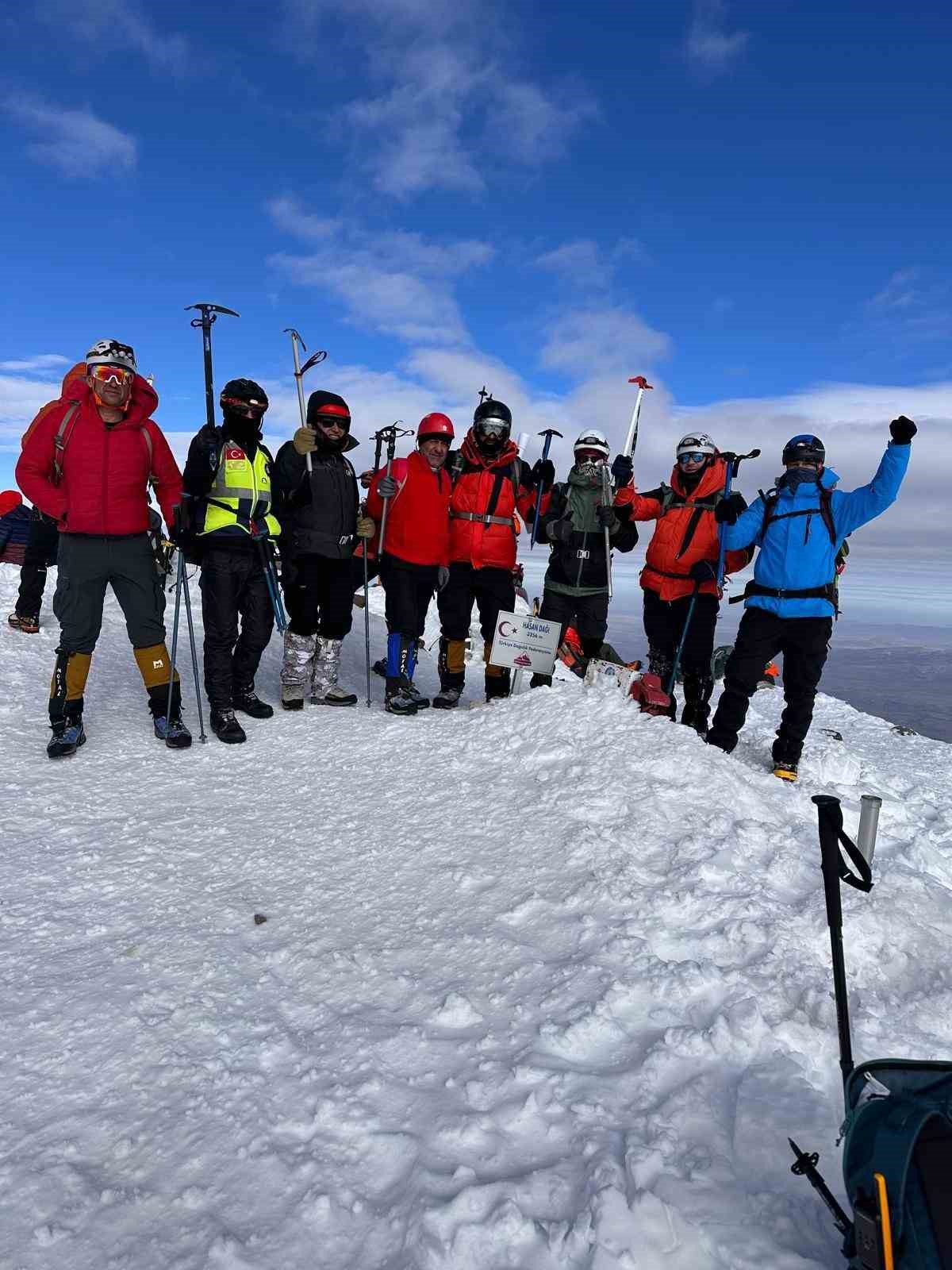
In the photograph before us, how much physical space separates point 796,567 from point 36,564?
9.34m

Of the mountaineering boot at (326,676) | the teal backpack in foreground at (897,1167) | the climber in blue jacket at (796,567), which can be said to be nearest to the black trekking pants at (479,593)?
the mountaineering boot at (326,676)

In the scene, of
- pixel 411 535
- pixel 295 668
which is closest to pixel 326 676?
pixel 295 668

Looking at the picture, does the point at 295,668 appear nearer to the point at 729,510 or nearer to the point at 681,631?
the point at 681,631

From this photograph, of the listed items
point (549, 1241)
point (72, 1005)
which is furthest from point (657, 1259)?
point (72, 1005)

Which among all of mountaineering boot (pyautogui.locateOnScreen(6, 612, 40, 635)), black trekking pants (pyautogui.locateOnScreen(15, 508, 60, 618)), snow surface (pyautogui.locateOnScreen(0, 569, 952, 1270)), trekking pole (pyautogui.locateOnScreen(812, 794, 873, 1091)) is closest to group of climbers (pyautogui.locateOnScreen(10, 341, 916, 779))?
snow surface (pyautogui.locateOnScreen(0, 569, 952, 1270))

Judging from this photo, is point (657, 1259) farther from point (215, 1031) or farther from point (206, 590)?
point (206, 590)

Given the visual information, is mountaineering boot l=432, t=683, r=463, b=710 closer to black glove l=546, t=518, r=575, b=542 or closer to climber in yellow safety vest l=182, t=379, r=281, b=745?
black glove l=546, t=518, r=575, b=542

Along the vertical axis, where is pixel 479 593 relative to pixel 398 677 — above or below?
above

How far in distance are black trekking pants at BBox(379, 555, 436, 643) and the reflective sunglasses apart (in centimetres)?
299

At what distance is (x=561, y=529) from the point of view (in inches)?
287

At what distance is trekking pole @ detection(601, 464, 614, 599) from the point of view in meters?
7.25

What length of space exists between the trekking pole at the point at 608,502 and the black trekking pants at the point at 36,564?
23.3ft

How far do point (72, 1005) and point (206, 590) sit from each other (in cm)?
414

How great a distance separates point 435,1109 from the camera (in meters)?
2.19
